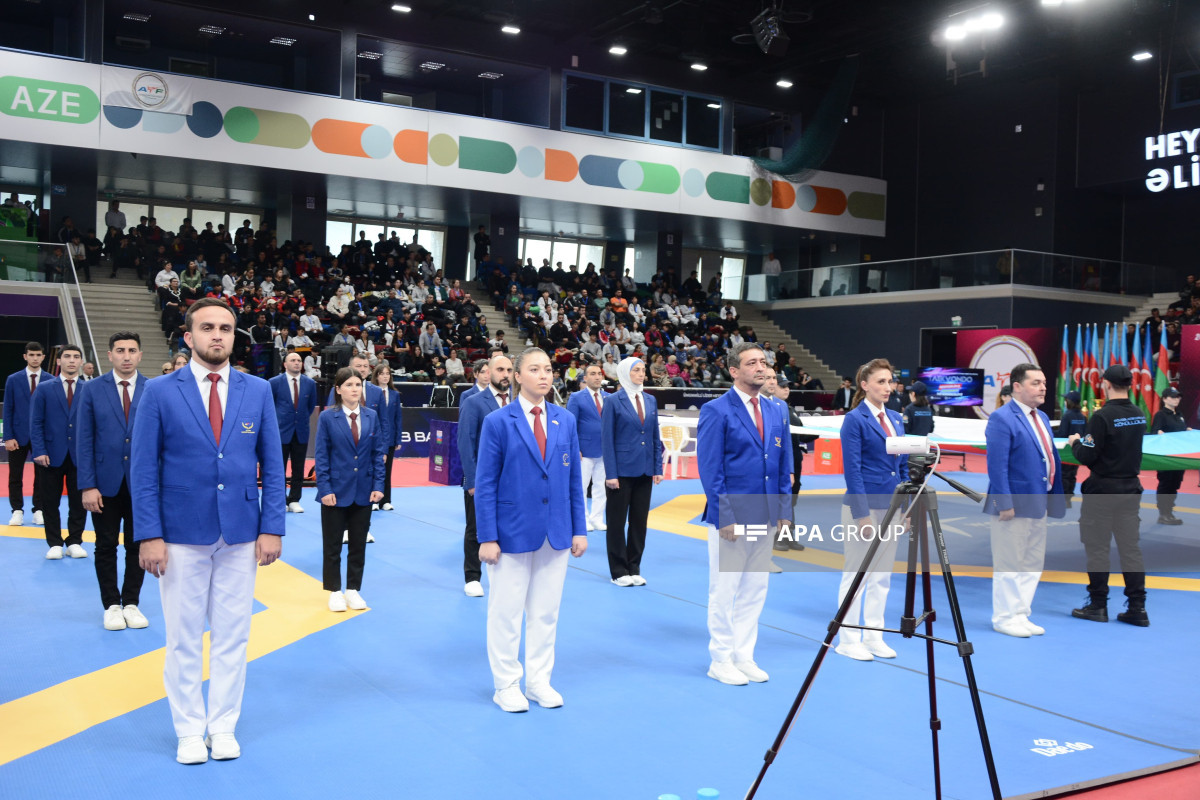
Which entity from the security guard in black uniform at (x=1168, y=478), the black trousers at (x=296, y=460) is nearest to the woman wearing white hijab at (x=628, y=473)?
the black trousers at (x=296, y=460)

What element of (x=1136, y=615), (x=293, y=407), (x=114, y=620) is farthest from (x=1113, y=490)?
(x=293, y=407)

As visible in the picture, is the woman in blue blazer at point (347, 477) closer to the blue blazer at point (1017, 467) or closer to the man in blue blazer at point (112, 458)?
the man in blue blazer at point (112, 458)

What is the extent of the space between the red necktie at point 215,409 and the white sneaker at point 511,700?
184 cm

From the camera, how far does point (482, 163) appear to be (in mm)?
22750

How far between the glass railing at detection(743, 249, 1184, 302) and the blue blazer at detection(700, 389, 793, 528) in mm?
20842

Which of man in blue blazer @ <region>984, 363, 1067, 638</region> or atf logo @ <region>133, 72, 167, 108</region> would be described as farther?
atf logo @ <region>133, 72, 167, 108</region>

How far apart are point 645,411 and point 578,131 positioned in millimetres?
17963

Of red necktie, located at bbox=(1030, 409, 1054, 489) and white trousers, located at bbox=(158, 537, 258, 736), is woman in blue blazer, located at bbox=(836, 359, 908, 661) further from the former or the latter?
white trousers, located at bbox=(158, 537, 258, 736)

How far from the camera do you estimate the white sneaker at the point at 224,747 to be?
12.6 feet

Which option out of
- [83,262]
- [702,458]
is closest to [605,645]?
[702,458]

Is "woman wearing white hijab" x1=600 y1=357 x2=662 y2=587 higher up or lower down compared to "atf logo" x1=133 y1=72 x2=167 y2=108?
lower down

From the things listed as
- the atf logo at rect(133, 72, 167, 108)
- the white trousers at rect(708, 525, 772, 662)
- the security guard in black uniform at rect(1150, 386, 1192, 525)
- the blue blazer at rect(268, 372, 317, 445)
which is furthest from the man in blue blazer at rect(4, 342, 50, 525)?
the atf logo at rect(133, 72, 167, 108)

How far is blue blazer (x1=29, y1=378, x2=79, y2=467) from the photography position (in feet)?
24.1

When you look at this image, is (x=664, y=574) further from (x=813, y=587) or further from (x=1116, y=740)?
(x=1116, y=740)
